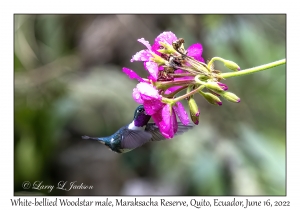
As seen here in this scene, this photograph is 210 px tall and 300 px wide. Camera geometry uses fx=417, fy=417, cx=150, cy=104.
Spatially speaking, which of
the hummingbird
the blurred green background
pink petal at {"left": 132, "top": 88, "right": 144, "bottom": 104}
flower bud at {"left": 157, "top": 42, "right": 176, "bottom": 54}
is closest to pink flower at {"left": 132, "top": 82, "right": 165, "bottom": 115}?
pink petal at {"left": 132, "top": 88, "right": 144, "bottom": 104}

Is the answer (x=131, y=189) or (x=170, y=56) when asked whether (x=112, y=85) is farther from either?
(x=170, y=56)

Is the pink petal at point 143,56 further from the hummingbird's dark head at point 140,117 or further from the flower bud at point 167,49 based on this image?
the hummingbird's dark head at point 140,117

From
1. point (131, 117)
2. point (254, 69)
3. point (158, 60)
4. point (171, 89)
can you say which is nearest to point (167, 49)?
point (158, 60)

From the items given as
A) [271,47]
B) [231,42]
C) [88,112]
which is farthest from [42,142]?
[271,47]

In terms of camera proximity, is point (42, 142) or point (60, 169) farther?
point (60, 169)

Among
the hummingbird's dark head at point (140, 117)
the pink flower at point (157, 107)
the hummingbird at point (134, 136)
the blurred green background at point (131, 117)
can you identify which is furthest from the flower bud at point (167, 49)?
the blurred green background at point (131, 117)
